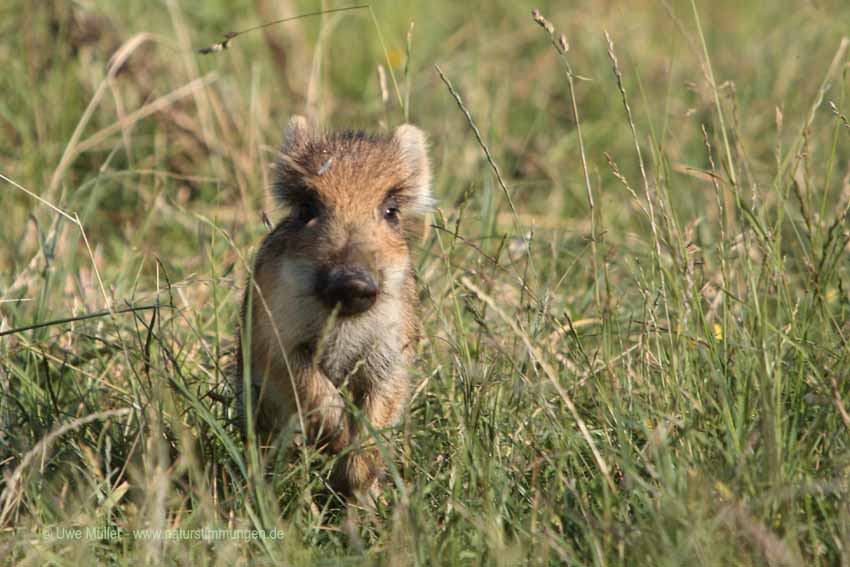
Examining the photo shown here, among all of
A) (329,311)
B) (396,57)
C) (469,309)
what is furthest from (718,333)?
(396,57)

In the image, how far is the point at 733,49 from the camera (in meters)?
9.38

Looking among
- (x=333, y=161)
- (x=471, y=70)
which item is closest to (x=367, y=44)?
(x=471, y=70)

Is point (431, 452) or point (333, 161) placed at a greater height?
point (333, 161)

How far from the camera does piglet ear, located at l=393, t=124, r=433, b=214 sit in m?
5.00

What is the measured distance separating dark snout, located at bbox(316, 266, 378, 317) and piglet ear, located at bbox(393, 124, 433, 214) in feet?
2.99

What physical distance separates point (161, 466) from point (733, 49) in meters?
7.23

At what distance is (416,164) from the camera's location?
507 centimetres

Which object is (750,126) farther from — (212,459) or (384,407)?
(212,459)

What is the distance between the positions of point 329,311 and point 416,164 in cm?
110

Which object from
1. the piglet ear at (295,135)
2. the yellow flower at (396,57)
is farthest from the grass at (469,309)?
the piglet ear at (295,135)

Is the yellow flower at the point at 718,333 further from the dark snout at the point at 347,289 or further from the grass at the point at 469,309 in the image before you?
the dark snout at the point at 347,289

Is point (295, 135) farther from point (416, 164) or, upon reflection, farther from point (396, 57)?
point (396, 57)

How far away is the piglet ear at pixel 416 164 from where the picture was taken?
197 inches

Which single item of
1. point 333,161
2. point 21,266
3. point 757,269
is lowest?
point 21,266
